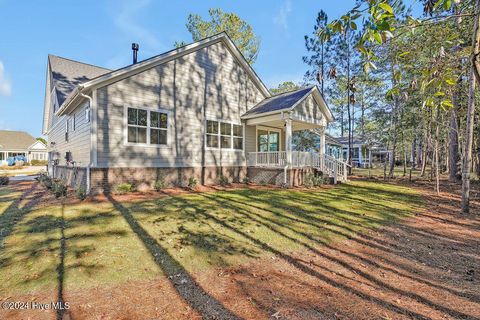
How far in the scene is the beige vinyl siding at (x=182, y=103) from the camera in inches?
375

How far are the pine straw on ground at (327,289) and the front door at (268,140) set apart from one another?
1095 centimetres

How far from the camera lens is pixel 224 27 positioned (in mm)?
24672

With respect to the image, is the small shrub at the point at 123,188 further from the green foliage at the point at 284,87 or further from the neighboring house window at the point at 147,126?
the green foliage at the point at 284,87

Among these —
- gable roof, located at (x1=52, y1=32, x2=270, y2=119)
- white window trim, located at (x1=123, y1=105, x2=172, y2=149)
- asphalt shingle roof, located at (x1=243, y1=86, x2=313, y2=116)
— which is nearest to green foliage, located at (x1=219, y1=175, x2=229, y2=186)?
white window trim, located at (x1=123, y1=105, x2=172, y2=149)

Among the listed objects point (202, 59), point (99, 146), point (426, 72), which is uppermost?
point (202, 59)

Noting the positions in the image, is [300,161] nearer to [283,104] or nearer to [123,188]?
[283,104]

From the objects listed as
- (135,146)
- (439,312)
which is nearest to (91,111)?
(135,146)

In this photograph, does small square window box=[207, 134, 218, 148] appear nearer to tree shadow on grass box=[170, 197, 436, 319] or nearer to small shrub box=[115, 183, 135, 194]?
small shrub box=[115, 183, 135, 194]

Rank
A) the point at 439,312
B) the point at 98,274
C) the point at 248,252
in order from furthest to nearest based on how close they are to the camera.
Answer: the point at 248,252, the point at 98,274, the point at 439,312

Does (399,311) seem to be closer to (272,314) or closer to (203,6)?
(272,314)

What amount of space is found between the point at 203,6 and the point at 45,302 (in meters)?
26.6

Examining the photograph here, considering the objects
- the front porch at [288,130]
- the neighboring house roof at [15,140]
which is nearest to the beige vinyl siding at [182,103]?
the front porch at [288,130]

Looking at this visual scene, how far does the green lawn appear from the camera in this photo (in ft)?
12.0

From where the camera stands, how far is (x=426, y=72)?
10.5ft
